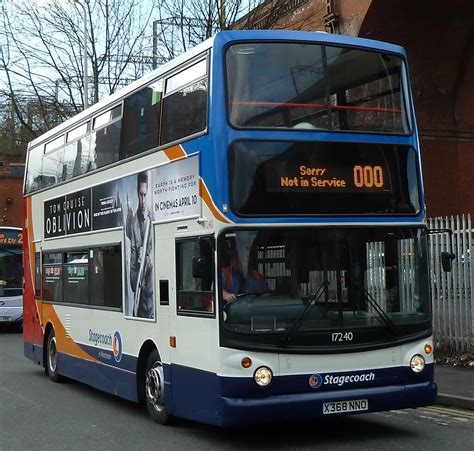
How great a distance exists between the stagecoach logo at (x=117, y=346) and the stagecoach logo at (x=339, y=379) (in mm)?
3208

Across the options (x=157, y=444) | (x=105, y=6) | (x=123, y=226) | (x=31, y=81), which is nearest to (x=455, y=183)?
(x=105, y=6)

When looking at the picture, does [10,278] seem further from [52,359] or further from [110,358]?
[110,358]

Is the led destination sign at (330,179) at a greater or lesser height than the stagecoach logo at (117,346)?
greater

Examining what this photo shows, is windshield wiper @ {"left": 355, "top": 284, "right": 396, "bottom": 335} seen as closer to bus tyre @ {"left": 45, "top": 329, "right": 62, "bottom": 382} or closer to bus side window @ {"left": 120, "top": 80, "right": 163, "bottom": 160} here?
bus side window @ {"left": 120, "top": 80, "right": 163, "bottom": 160}

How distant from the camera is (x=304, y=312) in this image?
275 inches

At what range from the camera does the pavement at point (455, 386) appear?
9344 mm

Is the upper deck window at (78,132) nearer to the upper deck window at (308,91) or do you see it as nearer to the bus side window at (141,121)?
the bus side window at (141,121)

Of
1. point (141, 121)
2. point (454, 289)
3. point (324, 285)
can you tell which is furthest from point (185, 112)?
point (454, 289)

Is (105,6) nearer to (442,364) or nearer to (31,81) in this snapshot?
(31,81)

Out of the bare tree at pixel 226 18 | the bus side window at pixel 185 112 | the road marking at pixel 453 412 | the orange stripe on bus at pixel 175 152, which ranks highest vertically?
the bare tree at pixel 226 18

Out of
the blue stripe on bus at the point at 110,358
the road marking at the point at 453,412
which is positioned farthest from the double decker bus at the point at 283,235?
the road marking at the point at 453,412

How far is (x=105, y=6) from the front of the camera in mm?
23578

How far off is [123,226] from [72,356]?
3.01 metres

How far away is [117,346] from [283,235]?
3379 mm
